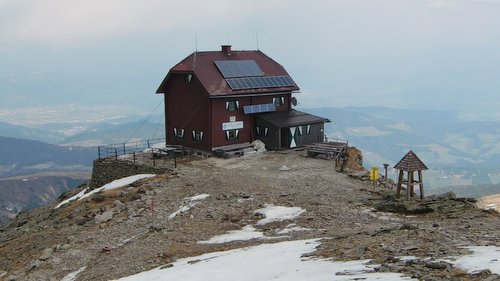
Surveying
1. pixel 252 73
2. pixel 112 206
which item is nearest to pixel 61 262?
pixel 112 206

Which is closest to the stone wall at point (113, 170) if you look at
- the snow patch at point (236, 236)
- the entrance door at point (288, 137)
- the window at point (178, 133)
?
the window at point (178, 133)

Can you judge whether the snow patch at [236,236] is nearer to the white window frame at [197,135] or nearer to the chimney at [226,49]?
the white window frame at [197,135]

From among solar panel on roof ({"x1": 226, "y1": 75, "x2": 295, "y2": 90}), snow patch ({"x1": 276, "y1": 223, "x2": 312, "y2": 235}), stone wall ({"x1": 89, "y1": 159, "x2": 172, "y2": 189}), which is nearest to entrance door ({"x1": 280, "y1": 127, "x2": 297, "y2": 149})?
solar panel on roof ({"x1": 226, "y1": 75, "x2": 295, "y2": 90})

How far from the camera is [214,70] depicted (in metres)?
45.7

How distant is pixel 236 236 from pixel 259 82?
2475cm

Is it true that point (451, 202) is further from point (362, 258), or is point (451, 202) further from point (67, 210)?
point (67, 210)

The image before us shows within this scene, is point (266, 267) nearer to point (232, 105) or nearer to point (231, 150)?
point (231, 150)

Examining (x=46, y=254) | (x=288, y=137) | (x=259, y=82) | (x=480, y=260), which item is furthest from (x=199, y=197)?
(x=259, y=82)

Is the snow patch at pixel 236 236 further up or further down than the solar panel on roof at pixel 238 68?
further down

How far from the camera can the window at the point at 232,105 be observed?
147ft

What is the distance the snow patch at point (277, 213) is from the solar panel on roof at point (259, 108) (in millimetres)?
18705

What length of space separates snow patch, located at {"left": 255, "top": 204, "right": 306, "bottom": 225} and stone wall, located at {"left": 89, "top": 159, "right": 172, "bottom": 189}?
42.8ft

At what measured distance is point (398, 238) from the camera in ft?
59.4

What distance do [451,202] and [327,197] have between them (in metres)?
6.45
